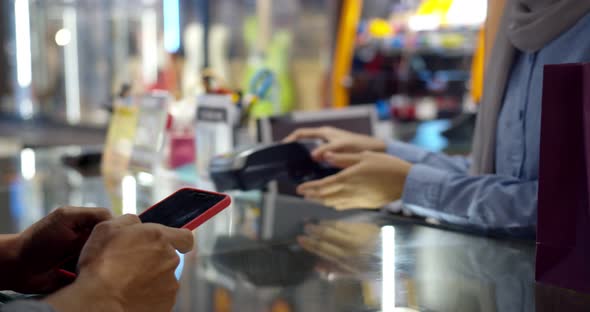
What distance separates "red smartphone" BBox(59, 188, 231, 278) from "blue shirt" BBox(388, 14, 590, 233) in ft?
1.54

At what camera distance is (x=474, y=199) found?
3.79ft

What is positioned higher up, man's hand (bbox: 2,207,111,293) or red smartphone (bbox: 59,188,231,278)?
red smartphone (bbox: 59,188,231,278)

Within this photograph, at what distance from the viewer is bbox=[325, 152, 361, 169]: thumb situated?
4.15ft

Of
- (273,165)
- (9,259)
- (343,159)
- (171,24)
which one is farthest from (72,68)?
(9,259)

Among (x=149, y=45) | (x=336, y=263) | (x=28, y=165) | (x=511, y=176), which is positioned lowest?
(x=28, y=165)

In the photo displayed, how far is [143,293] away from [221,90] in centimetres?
139

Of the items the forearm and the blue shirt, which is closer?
the forearm

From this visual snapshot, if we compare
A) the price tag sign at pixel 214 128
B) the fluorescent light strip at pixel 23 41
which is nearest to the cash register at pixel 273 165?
the price tag sign at pixel 214 128

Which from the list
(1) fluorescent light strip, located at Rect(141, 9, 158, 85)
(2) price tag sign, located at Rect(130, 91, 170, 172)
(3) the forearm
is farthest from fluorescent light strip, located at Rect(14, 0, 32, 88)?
(3) the forearm

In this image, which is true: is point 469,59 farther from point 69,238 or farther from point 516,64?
point 69,238

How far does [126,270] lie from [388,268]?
1.40 ft

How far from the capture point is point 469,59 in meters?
5.54

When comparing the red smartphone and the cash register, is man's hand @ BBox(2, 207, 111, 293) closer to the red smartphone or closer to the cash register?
the red smartphone

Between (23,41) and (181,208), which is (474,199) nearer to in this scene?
(181,208)
